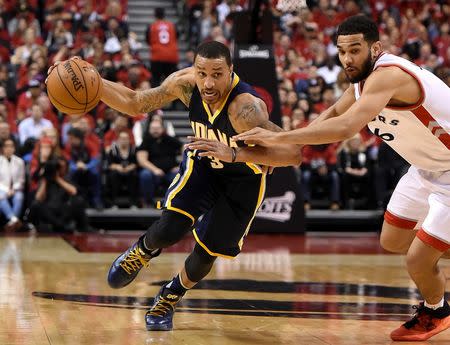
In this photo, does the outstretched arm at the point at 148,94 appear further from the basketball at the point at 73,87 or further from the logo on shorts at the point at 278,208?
the logo on shorts at the point at 278,208

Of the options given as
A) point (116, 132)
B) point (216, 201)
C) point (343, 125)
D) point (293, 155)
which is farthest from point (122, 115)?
point (343, 125)

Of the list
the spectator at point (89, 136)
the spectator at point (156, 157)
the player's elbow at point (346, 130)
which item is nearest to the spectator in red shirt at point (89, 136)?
the spectator at point (89, 136)

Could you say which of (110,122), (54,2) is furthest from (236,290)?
(54,2)

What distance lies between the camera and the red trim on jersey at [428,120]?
520 cm

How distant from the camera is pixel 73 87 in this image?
5.52 meters

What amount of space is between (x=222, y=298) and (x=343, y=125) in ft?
7.61

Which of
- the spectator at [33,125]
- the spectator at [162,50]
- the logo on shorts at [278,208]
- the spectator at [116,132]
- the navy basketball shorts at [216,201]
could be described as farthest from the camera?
the spectator at [162,50]

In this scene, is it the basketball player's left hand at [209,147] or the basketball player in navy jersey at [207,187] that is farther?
the basketball player in navy jersey at [207,187]

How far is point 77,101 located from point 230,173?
103cm

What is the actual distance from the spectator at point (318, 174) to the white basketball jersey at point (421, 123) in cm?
729

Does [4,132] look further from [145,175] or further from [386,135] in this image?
[386,135]

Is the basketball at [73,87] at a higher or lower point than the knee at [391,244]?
higher

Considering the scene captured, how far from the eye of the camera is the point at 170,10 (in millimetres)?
18406

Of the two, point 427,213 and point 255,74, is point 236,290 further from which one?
point 255,74
